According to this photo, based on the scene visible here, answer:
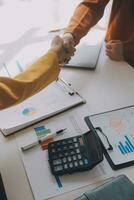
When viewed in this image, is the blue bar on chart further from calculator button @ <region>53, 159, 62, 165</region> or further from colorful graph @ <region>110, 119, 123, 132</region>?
calculator button @ <region>53, 159, 62, 165</region>

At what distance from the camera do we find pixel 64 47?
3.55ft

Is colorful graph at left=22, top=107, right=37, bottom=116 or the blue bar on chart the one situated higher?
colorful graph at left=22, top=107, right=37, bottom=116

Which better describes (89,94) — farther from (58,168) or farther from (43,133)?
(58,168)

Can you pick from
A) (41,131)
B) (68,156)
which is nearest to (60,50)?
(41,131)

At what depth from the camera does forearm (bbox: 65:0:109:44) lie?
1189 mm

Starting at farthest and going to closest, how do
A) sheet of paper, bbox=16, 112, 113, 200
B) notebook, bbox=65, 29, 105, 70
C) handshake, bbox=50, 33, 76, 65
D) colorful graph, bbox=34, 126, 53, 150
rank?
notebook, bbox=65, 29, 105, 70 < handshake, bbox=50, 33, 76, 65 < colorful graph, bbox=34, 126, 53, 150 < sheet of paper, bbox=16, 112, 113, 200

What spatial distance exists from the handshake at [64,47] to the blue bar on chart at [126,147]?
374mm

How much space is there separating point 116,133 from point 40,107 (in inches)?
10.3

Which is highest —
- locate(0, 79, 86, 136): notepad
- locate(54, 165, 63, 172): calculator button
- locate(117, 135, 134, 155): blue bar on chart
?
locate(0, 79, 86, 136): notepad

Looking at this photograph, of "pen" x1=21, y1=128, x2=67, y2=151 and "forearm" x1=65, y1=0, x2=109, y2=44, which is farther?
"forearm" x1=65, y1=0, x2=109, y2=44

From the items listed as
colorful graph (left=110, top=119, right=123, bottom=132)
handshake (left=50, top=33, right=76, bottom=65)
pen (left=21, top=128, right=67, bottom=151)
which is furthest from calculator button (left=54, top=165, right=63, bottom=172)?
handshake (left=50, top=33, right=76, bottom=65)

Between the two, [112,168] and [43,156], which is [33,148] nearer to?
[43,156]

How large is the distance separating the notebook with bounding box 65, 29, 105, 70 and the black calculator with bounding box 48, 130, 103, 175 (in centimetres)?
39

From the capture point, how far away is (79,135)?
0.85 metres
